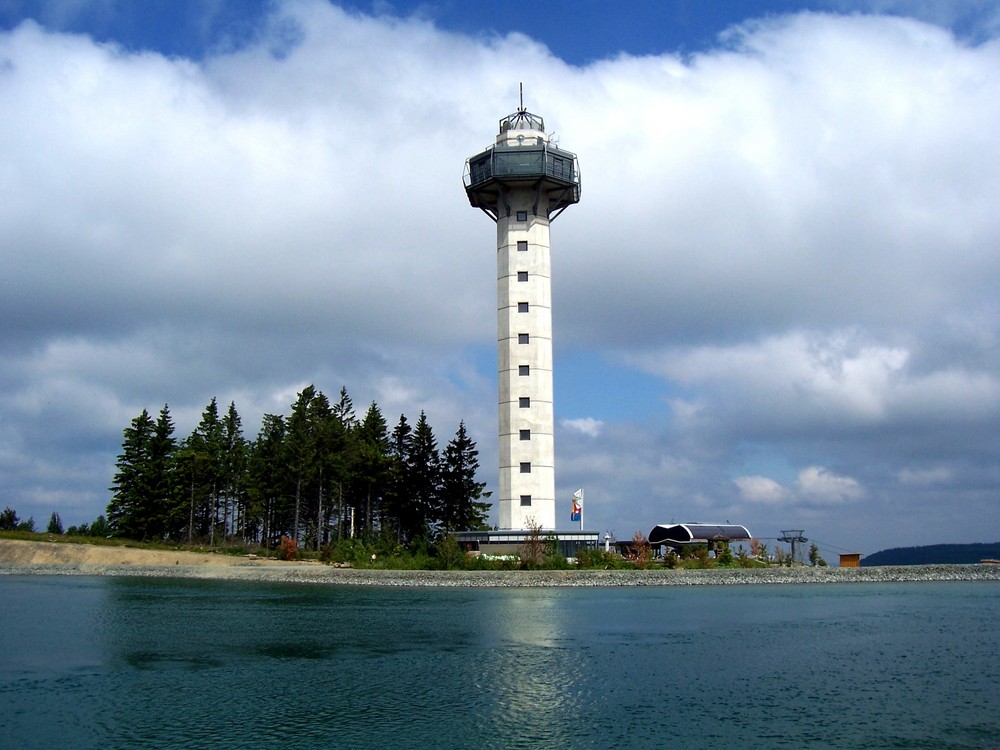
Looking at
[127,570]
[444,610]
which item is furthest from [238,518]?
[444,610]

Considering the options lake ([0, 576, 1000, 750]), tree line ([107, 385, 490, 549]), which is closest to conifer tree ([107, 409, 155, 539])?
tree line ([107, 385, 490, 549])

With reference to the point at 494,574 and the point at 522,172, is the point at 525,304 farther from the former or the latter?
the point at 494,574

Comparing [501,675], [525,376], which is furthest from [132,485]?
[501,675]

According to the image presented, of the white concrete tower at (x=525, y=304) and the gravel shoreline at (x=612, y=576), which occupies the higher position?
the white concrete tower at (x=525, y=304)

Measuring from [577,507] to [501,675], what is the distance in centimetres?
5115

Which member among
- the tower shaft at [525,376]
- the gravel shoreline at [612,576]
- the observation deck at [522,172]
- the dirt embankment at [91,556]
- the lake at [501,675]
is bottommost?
the lake at [501,675]

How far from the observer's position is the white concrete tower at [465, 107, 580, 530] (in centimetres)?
6844

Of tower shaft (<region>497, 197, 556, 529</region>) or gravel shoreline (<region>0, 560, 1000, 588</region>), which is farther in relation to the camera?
Answer: tower shaft (<region>497, 197, 556, 529</region>)

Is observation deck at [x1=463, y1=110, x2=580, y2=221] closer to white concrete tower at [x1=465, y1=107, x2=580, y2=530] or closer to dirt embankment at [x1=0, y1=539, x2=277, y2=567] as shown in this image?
white concrete tower at [x1=465, y1=107, x2=580, y2=530]

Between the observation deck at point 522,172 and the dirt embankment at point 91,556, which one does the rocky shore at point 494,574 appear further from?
the observation deck at point 522,172

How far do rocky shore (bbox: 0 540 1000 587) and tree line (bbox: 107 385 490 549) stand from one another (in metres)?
14.5

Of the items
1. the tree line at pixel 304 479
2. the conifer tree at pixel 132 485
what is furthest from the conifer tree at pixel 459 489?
the conifer tree at pixel 132 485

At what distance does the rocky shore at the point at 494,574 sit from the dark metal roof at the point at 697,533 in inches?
607

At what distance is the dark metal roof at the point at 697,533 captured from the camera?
76.1m
